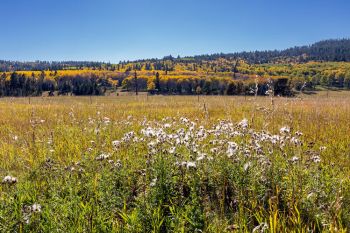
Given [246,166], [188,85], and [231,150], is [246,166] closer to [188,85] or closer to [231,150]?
[231,150]

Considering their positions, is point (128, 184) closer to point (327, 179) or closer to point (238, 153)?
point (238, 153)

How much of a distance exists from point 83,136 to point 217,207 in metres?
4.51

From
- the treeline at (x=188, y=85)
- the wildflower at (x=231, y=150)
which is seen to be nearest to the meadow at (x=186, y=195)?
the wildflower at (x=231, y=150)

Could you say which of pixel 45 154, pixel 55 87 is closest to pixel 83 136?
pixel 45 154

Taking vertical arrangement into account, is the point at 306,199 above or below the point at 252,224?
above

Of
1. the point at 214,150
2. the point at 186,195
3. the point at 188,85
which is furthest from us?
the point at 188,85

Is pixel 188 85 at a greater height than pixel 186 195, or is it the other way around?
pixel 188 85

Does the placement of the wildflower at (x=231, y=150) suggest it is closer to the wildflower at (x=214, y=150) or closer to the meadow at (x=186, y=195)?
the meadow at (x=186, y=195)

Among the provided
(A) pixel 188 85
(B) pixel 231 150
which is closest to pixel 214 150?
(B) pixel 231 150

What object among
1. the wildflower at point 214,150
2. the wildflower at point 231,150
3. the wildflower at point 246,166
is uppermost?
the wildflower at point 231,150

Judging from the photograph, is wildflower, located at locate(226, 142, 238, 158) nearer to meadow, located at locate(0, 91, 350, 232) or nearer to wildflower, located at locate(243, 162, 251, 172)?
meadow, located at locate(0, 91, 350, 232)

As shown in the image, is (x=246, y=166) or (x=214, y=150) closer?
(x=246, y=166)

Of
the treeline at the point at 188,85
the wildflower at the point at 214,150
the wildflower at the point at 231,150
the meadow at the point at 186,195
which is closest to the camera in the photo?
the meadow at the point at 186,195

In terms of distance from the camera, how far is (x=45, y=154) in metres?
5.34
